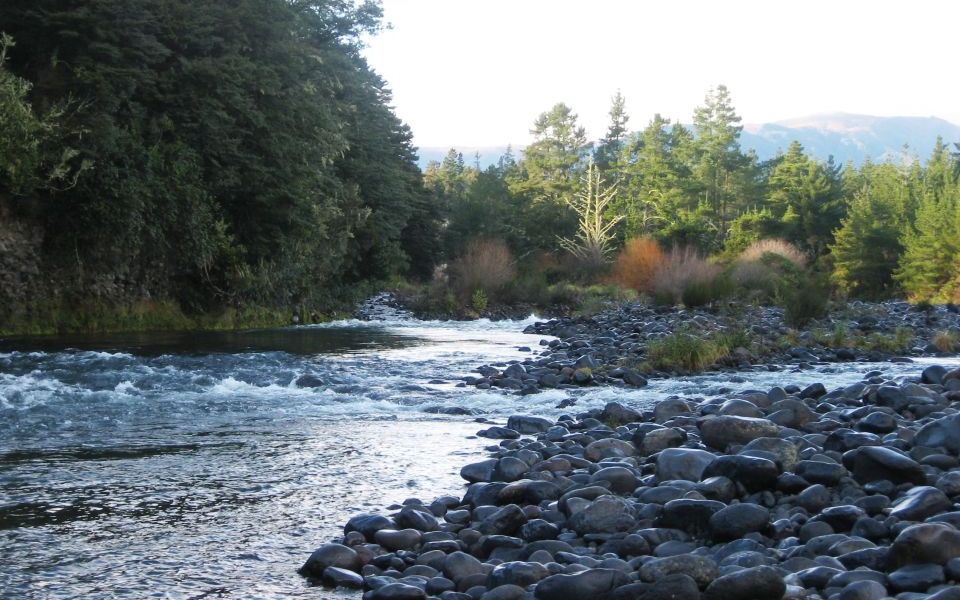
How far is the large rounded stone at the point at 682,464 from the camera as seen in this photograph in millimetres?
5480

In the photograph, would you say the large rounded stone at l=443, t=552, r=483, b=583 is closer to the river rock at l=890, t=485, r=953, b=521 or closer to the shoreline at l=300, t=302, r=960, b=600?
the shoreline at l=300, t=302, r=960, b=600

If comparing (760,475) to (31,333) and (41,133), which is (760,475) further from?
(31,333)

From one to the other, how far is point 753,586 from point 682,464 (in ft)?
6.56

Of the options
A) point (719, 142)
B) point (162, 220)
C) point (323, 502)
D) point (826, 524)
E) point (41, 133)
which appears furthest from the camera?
point (719, 142)

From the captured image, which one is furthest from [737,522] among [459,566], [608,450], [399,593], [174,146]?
[174,146]

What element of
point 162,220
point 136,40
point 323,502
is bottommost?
point 323,502

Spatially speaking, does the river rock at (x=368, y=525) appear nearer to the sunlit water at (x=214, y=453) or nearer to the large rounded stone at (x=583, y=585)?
the sunlit water at (x=214, y=453)

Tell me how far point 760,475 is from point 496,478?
1.77m

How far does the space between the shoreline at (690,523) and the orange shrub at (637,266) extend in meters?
24.5

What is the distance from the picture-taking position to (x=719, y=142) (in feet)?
177

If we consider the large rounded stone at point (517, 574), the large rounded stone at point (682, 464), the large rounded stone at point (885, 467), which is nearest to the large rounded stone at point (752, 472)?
the large rounded stone at point (682, 464)

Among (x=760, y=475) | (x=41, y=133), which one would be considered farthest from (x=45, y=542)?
(x=41, y=133)

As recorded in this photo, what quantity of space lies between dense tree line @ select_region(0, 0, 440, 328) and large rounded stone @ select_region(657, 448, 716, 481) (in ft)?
45.1

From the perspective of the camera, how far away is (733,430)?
6.23 metres
